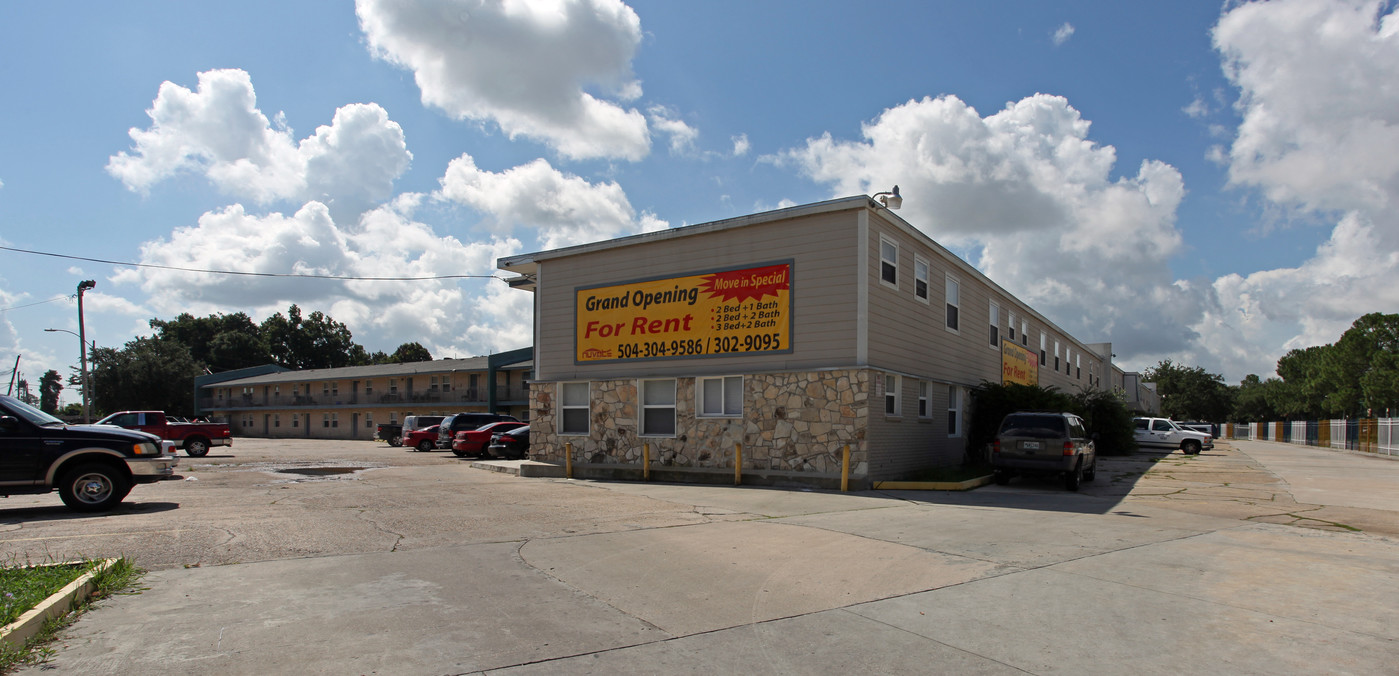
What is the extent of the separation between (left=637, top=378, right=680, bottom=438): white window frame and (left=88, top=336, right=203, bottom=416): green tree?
72117mm

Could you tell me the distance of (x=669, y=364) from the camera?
1950cm

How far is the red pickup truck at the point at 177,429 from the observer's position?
28.5 meters

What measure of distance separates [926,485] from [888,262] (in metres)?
5.05

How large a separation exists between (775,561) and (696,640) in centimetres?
282

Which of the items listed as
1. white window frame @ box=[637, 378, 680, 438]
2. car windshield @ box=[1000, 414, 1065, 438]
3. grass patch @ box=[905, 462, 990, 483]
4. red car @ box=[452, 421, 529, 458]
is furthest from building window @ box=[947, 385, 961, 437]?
red car @ box=[452, 421, 529, 458]

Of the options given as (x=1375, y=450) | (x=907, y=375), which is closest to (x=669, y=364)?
(x=907, y=375)

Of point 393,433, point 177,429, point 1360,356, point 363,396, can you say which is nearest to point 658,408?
point 177,429

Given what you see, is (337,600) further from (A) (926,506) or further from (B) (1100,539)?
(A) (926,506)

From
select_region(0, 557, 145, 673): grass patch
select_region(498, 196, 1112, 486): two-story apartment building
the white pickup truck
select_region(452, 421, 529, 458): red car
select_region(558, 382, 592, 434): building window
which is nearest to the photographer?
select_region(0, 557, 145, 673): grass patch

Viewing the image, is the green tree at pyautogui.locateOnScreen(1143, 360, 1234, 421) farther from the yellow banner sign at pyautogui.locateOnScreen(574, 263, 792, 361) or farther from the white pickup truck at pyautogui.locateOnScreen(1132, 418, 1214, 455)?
the yellow banner sign at pyautogui.locateOnScreen(574, 263, 792, 361)

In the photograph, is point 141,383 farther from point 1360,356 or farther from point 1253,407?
point 1253,407

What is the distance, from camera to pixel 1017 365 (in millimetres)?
28375

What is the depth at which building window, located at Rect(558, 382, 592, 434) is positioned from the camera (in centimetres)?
2102

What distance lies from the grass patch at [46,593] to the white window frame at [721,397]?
1247 centimetres
